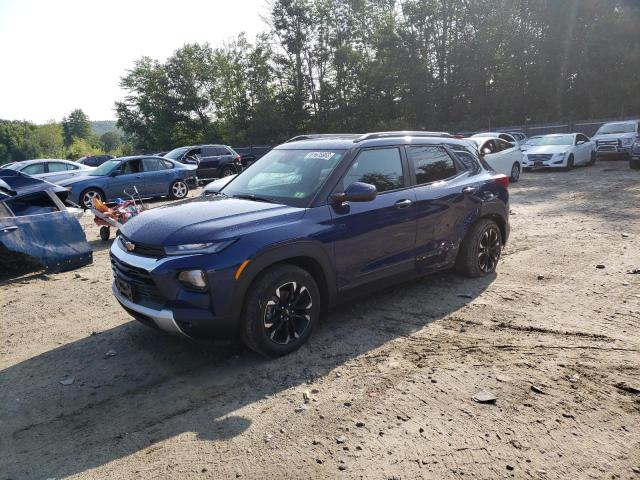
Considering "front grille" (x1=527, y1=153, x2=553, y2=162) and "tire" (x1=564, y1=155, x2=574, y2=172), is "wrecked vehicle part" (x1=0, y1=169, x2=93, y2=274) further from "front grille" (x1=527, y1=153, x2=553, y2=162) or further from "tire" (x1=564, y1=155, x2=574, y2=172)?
"tire" (x1=564, y1=155, x2=574, y2=172)

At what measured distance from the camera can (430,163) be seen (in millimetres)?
5348

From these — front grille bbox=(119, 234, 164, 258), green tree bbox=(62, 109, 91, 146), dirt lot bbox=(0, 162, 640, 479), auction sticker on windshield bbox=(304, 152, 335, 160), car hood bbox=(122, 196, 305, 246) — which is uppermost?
green tree bbox=(62, 109, 91, 146)

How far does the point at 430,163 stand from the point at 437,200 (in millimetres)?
459

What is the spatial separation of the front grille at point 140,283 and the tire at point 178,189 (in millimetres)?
11958

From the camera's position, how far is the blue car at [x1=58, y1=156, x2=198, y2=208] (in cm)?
1360

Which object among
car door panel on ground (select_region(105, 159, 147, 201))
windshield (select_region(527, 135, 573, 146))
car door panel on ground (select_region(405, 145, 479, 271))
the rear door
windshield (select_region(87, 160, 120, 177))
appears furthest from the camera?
the rear door

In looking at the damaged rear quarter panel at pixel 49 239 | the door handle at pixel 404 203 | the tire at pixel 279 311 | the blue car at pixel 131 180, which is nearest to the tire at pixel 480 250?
the door handle at pixel 404 203

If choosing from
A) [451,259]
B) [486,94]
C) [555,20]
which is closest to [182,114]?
[486,94]

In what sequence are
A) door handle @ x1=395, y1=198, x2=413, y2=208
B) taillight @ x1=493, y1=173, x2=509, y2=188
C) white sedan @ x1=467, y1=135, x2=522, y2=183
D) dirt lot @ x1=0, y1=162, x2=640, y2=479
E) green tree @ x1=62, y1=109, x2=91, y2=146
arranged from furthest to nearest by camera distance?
green tree @ x1=62, y1=109, x2=91, y2=146 < white sedan @ x1=467, y1=135, x2=522, y2=183 < taillight @ x1=493, y1=173, x2=509, y2=188 < door handle @ x1=395, y1=198, x2=413, y2=208 < dirt lot @ x1=0, y1=162, x2=640, y2=479

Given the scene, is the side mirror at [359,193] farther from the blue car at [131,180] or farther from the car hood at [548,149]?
the car hood at [548,149]

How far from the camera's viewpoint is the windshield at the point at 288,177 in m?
4.41

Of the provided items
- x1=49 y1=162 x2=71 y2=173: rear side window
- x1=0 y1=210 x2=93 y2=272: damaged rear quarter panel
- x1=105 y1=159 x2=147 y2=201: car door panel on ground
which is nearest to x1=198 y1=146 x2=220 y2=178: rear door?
x1=49 y1=162 x2=71 y2=173: rear side window

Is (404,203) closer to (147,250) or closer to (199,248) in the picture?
(199,248)

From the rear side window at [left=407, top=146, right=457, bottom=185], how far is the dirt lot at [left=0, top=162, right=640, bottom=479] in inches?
52.8
